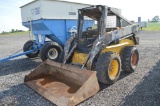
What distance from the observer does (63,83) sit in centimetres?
475

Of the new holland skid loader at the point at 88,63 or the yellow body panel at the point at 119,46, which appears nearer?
the new holland skid loader at the point at 88,63

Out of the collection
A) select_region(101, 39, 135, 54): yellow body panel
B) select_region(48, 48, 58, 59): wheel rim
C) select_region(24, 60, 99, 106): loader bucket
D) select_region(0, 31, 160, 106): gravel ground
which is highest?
select_region(101, 39, 135, 54): yellow body panel

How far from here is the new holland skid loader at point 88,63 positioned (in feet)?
13.2

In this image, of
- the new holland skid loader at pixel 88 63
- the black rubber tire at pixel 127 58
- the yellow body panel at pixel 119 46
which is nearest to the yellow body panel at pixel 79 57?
the new holland skid loader at pixel 88 63

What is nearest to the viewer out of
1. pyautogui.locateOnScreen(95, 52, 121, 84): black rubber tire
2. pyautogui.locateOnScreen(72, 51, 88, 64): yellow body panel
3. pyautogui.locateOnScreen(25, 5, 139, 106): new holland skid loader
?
pyautogui.locateOnScreen(25, 5, 139, 106): new holland skid loader

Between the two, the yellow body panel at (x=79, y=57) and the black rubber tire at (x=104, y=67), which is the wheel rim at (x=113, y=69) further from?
the yellow body panel at (x=79, y=57)

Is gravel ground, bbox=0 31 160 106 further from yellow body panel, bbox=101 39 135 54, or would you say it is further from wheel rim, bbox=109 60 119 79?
yellow body panel, bbox=101 39 135 54

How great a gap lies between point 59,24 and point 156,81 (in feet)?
14.8

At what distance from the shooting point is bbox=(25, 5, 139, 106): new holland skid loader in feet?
13.2

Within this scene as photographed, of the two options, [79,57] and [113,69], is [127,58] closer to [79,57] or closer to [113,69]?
[113,69]

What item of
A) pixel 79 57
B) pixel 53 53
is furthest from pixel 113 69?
pixel 53 53

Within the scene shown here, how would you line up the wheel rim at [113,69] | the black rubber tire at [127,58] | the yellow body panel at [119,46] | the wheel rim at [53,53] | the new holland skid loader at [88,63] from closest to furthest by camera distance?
1. the new holland skid loader at [88,63]
2. the wheel rim at [113,69]
3. the yellow body panel at [119,46]
4. the black rubber tire at [127,58]
5. the wheel rim at [53,53]

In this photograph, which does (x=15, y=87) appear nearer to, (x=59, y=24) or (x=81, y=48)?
(x=81, y=48)

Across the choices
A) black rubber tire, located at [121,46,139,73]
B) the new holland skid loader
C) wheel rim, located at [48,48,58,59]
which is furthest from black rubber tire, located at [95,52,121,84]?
wheel rim, located at [48,48,58,59]
